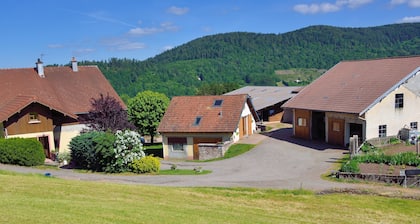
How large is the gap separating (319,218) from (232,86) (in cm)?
7301

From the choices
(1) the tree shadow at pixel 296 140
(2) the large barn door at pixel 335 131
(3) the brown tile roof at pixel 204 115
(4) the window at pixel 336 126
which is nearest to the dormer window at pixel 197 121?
(3) the brown tile roof at pixel 204 115

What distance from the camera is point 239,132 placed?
125ft

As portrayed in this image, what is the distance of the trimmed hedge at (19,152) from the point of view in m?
27.0

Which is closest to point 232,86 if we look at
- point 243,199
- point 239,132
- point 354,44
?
point 239,132

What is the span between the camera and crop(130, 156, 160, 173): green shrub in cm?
2753

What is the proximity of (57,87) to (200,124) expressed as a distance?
15354 mm

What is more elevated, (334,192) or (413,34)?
(413,34)

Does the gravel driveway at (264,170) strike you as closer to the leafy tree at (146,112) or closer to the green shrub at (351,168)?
the green shrub at (351,168)

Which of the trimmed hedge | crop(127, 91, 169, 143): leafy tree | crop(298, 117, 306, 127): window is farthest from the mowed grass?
crop(127, 91, 169, 143): leafy tree

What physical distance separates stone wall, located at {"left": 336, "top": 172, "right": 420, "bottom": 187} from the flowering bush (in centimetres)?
1321

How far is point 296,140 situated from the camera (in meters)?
37.1

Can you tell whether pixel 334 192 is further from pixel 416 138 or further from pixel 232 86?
pixel 232 86

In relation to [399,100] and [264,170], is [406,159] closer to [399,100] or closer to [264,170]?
[399,100]

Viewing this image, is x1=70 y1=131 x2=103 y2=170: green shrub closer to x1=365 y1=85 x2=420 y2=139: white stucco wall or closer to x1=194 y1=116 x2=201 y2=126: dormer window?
x1=194 y1=116 x2=201 y2=126: dormer window
